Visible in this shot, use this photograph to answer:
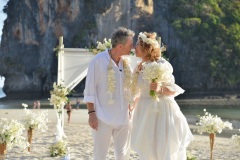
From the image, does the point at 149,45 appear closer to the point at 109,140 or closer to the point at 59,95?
the point at 109,140

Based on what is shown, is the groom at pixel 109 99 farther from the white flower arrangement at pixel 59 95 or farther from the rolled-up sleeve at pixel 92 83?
the white flower arrangement at pixel 59 95

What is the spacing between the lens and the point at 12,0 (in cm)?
5997

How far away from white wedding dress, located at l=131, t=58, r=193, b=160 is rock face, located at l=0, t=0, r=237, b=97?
46.8 meters

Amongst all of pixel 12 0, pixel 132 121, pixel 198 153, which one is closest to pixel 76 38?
pixel 12 0

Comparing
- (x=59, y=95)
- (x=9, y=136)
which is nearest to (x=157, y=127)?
(x=9, y=136)

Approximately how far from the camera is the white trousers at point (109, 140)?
3961 millimetres

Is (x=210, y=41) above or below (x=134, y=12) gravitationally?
below

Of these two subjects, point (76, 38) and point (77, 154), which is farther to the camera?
point (76, 38)

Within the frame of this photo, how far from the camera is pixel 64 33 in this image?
52.7 m

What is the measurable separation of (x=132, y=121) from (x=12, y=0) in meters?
59.9

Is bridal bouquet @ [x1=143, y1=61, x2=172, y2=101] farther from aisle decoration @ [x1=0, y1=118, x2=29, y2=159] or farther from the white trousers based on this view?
aisle decoration @ [x1=0, y1=118, x2=29, y2=159]

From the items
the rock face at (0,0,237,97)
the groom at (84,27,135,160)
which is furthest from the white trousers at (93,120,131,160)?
the rock face at (0,0,237,97)

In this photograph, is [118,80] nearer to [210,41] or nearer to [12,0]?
[210,41]

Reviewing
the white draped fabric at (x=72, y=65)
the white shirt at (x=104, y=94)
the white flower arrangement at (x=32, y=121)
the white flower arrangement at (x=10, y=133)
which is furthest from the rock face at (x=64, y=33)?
the white shirt at (x=104, y=94)
